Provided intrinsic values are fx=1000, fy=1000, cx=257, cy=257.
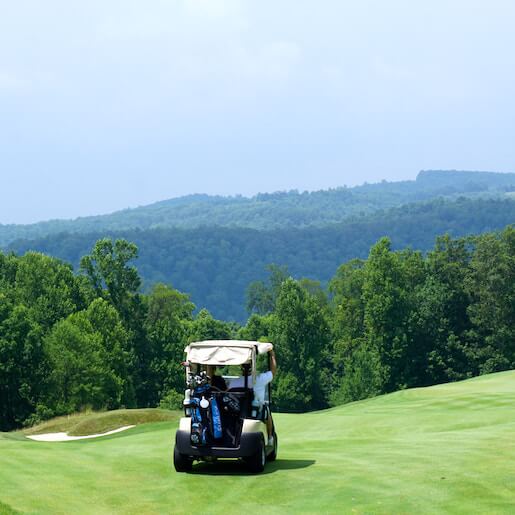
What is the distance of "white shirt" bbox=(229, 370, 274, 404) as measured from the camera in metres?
20.1

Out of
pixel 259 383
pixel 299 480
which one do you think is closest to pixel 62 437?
pixel 259 383

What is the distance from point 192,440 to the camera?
64.6 ft

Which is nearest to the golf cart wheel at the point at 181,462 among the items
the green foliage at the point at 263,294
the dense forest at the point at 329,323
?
the dense forest at the point at 329,323

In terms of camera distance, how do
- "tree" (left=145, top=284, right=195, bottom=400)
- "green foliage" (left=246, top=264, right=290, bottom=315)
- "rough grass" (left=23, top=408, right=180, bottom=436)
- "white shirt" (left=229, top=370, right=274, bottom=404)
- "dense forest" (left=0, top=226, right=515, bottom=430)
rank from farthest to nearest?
"green foliage" (left=246, top=264, right=290, bottom=315)
"tree" (left=145, top=284, right=195, bottom=400)
"dense forest" (left=0, top=226, right=515, bottom=430)
"rough grass" (left=23, top=408, right=180, bottom=436)
"white shirt" (left=229, top=370, right=274, bottom=404)

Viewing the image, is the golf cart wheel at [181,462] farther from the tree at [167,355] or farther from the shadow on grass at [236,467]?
the tree at [167,355]

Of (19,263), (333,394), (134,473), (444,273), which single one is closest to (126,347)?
(19,263)

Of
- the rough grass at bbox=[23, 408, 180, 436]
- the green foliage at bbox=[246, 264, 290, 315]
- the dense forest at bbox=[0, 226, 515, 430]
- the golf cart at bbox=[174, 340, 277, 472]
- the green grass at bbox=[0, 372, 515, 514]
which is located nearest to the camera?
the green grass at bbox=[0, 372, 515, 514]

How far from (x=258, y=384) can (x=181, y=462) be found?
2.19m

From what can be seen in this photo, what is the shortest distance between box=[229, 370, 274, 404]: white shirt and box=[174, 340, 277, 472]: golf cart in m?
0.03

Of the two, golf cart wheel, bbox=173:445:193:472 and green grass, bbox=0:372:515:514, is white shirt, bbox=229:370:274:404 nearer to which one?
green grass, bbox=0:372:515:514

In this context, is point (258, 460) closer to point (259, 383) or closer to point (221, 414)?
point (221, 414)

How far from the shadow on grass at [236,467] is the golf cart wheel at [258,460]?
155 millimetres

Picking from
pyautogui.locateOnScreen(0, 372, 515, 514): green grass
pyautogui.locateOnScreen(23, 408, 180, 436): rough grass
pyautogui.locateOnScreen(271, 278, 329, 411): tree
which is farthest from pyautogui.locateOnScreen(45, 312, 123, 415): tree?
pyautogui.locateOnScreen(0, 372, 515, 514): green grass

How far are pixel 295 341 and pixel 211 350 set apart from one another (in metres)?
80.2
